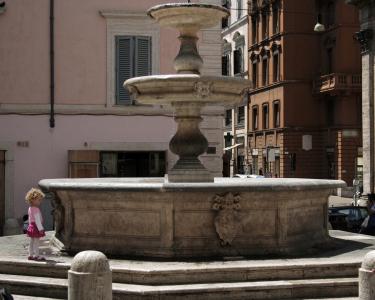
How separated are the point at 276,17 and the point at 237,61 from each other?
458 inches

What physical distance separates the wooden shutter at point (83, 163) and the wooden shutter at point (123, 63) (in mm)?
1831

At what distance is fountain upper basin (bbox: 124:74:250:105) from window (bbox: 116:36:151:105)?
10341 mm

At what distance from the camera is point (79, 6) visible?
22078mm

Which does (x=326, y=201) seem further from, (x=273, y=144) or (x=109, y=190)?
(x=273, y=144)

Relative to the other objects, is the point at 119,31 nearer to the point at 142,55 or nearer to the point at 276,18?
the point at 142,55

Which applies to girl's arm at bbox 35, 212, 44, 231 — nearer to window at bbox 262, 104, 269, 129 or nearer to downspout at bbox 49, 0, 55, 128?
downspout at bbox 49, 0, 55, 128

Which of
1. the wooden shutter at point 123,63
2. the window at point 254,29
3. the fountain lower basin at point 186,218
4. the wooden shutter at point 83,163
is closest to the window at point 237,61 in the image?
the window at point 254,29

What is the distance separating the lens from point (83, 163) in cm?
2172

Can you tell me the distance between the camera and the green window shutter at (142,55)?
22188 mm

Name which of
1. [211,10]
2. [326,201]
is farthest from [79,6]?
[326,201]

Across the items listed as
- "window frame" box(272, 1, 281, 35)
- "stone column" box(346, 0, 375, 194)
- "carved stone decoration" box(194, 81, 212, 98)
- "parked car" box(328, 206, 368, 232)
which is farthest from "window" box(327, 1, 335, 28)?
"carved stone decoration" box(194, 81, 212, 98)

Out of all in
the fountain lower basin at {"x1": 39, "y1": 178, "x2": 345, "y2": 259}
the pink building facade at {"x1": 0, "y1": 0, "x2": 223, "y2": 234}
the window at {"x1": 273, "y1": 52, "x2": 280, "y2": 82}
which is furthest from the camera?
the window at {"x1": 273, "y1": 52, "x2": 280, "y2": 82}

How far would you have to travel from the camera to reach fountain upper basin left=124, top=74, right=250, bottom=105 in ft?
36.5

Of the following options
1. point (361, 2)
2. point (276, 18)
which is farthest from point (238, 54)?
point (361, 2)
